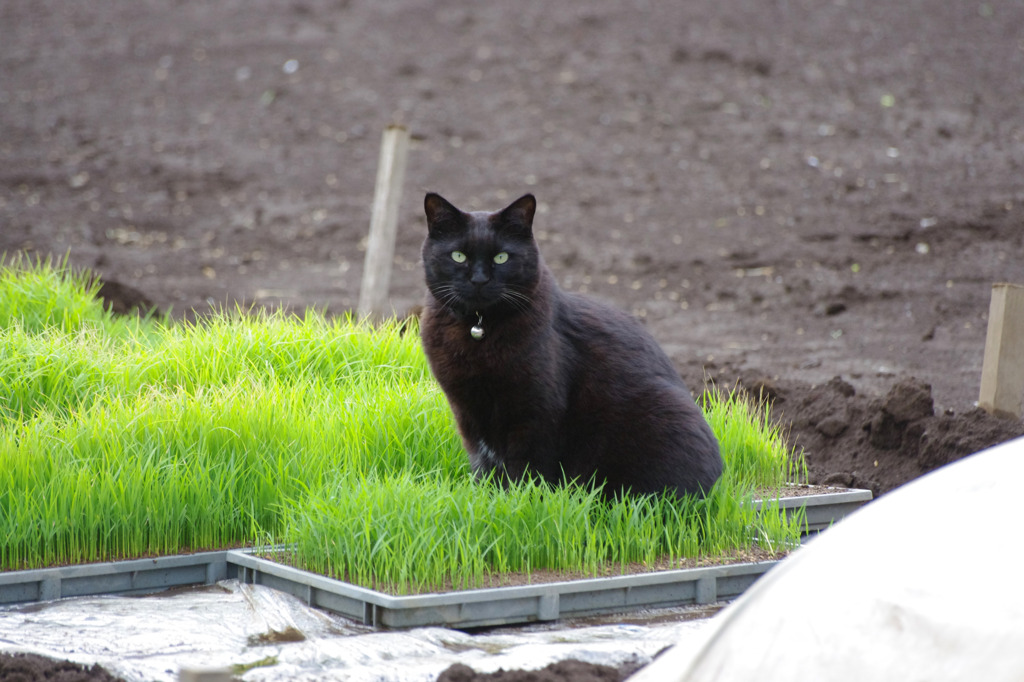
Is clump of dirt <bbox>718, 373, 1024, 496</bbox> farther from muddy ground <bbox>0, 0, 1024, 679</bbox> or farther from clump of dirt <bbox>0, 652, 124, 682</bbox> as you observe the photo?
clump of dirt <bbox>0, 652, 124, 682</bbox>

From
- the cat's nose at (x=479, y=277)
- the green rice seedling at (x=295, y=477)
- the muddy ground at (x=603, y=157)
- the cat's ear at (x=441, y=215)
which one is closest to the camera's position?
the green rice seedling at (x=295, y=477)

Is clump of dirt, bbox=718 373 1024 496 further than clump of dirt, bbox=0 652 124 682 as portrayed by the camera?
Yes

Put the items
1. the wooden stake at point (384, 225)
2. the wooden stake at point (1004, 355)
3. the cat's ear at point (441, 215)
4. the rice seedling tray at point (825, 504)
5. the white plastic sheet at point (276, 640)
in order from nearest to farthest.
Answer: the white plastic sheet at point (276, 640) → the cat's ear at point (441, 215) → the rice seedling tray at point (825, 504) → the wooden stake at point (1004, 355) → the wooden stake at point (384, 225)

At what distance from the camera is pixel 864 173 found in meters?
9.53

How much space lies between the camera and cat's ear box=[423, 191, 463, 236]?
11.2ft

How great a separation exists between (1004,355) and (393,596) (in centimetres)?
296

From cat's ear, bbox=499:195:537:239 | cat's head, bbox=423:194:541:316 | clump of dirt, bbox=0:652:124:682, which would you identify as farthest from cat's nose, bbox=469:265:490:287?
clump of dirt, bbox=0:652:124:682

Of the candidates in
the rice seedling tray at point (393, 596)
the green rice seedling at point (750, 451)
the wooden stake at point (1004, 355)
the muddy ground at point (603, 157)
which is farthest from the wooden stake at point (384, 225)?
the wooden stake at point (1004, 355)

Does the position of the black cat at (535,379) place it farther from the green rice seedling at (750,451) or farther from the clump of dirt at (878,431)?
the clump of dirt at (878,431)

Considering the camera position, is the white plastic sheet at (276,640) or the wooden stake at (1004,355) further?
the wooden stake at (1004,355)

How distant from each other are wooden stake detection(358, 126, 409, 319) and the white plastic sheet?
3100mm

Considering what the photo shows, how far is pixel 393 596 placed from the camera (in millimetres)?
2826

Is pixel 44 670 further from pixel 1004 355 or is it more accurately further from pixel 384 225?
pixel 384 225

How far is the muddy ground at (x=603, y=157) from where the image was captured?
7324 mm
